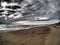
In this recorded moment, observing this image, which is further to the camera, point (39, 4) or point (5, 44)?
point (5, 44)

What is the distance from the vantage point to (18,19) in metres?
0.78

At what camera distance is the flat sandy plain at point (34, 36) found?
0.83 meters

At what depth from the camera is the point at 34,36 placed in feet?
2.82

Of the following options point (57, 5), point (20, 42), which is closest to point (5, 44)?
point (20, 42)

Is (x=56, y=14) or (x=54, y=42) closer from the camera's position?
(x=56, y=14)

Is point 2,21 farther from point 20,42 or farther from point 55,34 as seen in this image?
Answer: point 55,34

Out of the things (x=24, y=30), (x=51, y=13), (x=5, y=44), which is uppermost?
(x=51, y=13)

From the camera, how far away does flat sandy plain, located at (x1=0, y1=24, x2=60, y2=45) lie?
0.83 m

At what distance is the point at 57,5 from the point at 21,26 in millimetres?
247

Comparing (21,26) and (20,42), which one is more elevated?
(21,26)

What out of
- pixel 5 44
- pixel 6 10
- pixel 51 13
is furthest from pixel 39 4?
pixel 5 44

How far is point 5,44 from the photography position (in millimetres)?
905

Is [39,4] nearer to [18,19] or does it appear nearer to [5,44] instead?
[18,19]

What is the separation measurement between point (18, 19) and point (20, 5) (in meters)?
0.08
